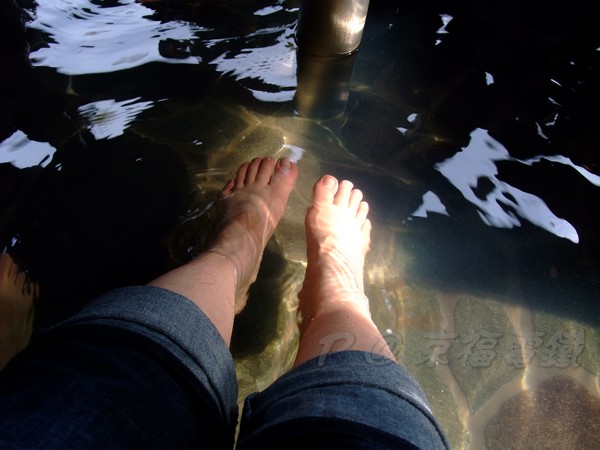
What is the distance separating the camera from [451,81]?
221 cm

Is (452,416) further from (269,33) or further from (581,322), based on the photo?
(269,33)

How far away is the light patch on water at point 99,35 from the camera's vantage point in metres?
2.13

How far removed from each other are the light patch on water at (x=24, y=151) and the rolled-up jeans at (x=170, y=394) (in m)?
1.06

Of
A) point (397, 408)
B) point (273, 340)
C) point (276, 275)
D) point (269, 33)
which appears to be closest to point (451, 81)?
point (269, 33)

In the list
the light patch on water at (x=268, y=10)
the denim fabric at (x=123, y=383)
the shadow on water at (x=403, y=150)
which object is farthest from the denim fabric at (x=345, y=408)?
the light patch on water at (x=268, y=10)

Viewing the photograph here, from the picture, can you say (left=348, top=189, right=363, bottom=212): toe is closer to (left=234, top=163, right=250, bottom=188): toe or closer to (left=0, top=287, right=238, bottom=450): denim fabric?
(left=234, top=163, right=250, bottom=188): toe

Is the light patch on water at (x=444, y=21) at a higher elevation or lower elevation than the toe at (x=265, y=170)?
higher

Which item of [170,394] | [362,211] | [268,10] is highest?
[268,10]

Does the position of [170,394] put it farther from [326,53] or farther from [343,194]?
[326,53]

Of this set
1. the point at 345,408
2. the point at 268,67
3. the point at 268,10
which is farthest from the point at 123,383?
the point at 268,10

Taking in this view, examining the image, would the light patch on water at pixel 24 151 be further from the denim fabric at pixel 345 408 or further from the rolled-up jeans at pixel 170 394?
the denim fabric at pixel 345 408

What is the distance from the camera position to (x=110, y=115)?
1897 millimetres

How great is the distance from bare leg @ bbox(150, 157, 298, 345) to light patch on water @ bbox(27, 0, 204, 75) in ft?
2.72

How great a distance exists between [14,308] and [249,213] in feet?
2.74
